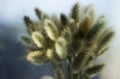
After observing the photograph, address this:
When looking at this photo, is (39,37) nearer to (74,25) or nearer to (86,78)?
(74,25)

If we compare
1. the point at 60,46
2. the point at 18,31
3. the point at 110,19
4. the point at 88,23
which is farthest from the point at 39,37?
the point at 110,19

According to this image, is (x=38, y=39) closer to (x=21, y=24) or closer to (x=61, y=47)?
(x=61, y=47)

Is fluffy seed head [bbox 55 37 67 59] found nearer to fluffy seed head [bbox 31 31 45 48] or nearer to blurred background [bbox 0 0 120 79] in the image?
fluffy seed head [bbox 31 31 45 48]

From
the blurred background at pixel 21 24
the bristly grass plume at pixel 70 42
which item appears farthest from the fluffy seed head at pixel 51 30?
the blurred background at pixel 21 24

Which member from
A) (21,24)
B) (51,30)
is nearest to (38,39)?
(51,30)

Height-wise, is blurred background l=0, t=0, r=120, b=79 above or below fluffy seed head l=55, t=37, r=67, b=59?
above

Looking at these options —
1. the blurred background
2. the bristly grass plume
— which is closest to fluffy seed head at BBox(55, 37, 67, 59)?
the bristly grass plume
